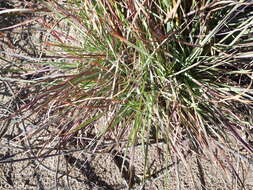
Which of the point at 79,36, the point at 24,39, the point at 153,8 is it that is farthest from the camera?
the point at 24,39

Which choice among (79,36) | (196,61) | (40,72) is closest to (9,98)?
(40,72)

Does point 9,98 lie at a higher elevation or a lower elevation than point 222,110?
higher

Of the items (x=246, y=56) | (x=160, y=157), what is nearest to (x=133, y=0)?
(x=246, y=56)

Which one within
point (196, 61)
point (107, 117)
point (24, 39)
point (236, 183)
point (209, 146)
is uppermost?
point (24, 39)

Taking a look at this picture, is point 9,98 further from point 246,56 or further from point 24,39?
point 246,56

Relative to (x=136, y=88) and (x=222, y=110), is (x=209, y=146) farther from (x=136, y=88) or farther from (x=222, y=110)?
(x=136, y=88)

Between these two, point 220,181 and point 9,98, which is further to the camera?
point 9,98

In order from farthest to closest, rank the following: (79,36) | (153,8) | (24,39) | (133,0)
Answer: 1. (24,39)
2. (79,36)
3. (153,8)
4. (133,0)

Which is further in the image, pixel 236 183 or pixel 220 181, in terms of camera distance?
pixel 220 181

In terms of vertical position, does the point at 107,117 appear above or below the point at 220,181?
above
